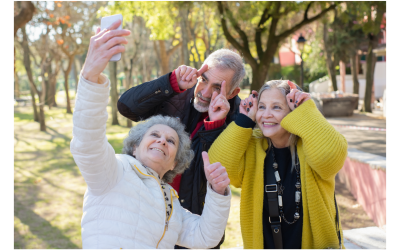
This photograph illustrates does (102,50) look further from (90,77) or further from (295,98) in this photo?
(295,98)

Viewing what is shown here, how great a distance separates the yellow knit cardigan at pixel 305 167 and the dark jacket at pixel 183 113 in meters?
0.20

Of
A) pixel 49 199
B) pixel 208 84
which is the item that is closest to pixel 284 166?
pixel 208 84

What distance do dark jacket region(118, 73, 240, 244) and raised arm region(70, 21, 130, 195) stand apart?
34.6 inches

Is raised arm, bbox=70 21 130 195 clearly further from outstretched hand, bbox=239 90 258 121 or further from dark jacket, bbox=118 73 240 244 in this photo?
outstretched hand, bbox=239 90 258 121

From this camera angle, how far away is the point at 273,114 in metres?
2.35

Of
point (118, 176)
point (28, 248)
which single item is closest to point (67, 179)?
point (28, 248)

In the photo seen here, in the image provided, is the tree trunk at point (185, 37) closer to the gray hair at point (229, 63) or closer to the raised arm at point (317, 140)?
the gray hair at point (229, 63)

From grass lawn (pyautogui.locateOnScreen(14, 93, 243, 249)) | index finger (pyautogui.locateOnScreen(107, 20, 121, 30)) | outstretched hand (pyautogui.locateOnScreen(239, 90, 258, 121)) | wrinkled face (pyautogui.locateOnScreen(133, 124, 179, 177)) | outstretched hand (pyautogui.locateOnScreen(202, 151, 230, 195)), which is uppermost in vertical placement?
index finger (pyautogui.locateOnScreen(107, 20, 121, 30))

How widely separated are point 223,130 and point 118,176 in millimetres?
941

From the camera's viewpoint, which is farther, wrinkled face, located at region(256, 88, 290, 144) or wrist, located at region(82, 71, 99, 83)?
wrinkled face, located at region(256, 88, 290, 144)

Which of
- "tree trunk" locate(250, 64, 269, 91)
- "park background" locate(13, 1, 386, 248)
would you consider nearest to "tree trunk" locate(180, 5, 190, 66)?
"park background" locate(13, 1, 386, 248)

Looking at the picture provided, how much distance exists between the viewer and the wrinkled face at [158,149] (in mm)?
2113

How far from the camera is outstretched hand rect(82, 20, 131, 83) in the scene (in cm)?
153

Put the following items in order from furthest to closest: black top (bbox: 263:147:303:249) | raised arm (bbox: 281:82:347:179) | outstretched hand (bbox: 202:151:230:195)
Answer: black top (bbox: 263:147:303:249) < raised arm (bbox: 281:82:347:179) < outstretched hand (bbox: 202:151:230:195)
